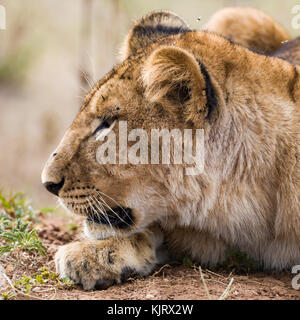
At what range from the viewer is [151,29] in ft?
11.4

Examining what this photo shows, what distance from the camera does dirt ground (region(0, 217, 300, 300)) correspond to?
258 cm

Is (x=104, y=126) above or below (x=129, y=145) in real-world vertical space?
above

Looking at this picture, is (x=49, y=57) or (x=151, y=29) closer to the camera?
(x=151, y=29)

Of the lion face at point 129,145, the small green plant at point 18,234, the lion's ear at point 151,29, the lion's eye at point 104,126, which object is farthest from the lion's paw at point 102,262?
the lion's ear at point 151,29

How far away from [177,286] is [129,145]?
0.74m

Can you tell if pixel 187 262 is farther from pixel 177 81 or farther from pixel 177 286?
pixel 177 81

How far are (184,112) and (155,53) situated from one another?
1.05 ft

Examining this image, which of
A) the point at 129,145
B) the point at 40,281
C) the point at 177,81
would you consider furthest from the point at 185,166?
the point at 40,281

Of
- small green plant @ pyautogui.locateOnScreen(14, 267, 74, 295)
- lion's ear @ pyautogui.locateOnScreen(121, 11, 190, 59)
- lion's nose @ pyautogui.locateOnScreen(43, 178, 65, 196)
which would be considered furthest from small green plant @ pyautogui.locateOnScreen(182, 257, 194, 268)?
lion's ear @ pyautogui.locateOnScreen(121, 11, 190, 59)

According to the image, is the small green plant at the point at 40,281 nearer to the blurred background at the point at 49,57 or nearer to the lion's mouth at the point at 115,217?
the lion's mouth at the point at 115,217

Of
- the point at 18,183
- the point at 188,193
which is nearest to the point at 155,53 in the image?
the point at 188,193

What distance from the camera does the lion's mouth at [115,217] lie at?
110 inches

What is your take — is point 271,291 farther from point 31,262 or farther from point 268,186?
point 31,262

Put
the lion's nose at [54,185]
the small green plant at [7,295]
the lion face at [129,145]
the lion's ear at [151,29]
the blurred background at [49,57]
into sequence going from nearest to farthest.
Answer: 1. the small green plant at [7,295]
2. the lion face at [129,145]
3. the lion's nose at [54,185]
4. the lion's ear at [151,29]
5. the blurred background at [49,57]
